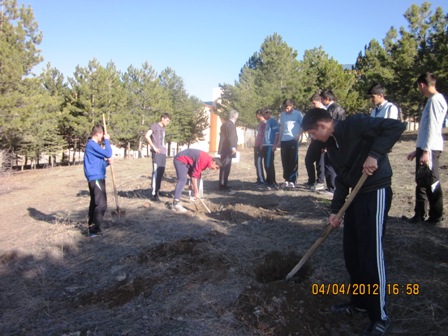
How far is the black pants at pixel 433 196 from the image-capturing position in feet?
12.7

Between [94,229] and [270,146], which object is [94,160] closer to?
[94,229]

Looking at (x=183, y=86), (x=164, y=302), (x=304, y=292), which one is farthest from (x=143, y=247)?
(x=183, y=86)

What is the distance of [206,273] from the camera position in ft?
11.5

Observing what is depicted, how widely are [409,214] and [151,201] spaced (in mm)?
4629

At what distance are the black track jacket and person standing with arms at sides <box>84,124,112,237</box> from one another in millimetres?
3600

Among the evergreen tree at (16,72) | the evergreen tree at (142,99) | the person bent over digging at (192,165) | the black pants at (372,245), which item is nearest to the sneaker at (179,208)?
the person bent over digging at (192,165)

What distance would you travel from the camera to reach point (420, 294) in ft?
9.13

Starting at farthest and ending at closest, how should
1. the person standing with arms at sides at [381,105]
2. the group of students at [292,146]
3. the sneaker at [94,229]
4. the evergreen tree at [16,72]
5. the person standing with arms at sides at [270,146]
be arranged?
1. the evergreen tree at [16,72]
2. the person standing with arms at sides at [270,146]
3. the group of students at [292,146]
4. the sneaker at [94,229]
5. the person standing with arms at sides at [381,105]

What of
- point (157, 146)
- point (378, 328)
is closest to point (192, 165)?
point (157, 146)

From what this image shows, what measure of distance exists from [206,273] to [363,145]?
→ 200 cm

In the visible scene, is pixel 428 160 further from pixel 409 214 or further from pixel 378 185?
pixel 378 185

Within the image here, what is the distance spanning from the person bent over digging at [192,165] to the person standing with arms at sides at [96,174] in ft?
4.32
